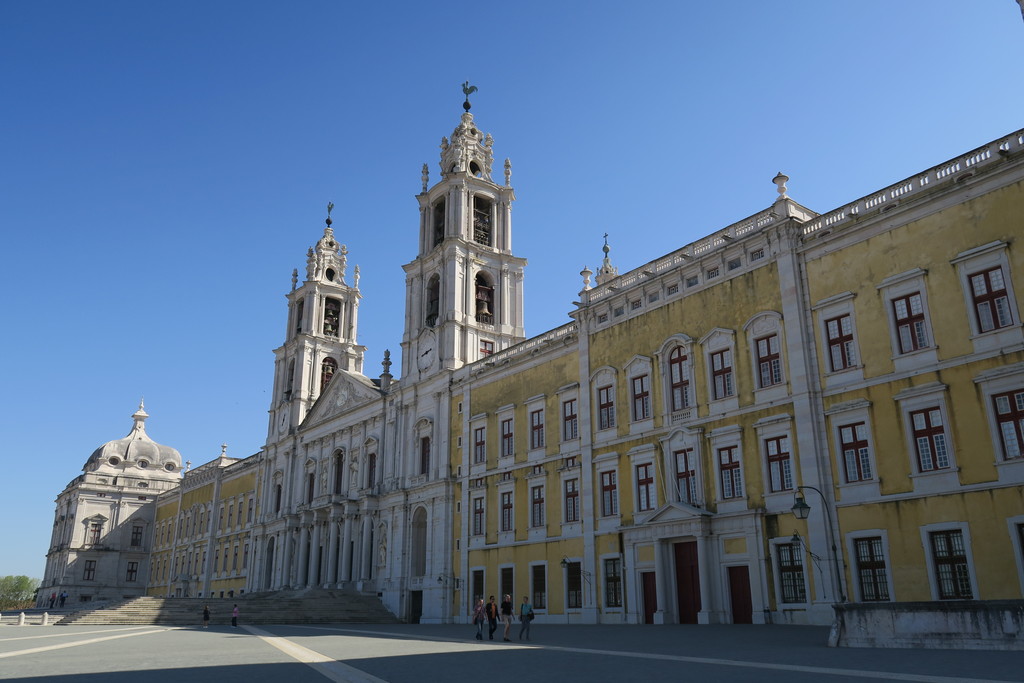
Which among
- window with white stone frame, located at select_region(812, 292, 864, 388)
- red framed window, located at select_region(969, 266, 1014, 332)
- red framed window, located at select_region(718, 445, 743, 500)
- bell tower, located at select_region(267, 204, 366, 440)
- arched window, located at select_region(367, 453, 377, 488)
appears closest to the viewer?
red framed window, located at select_region(969, 266, 1014, 332)

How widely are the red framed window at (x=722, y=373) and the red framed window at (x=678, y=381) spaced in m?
1.27

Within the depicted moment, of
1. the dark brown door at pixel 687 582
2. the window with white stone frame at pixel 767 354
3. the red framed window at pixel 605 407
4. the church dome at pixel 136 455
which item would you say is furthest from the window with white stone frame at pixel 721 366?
the church dome at pixel 136 455

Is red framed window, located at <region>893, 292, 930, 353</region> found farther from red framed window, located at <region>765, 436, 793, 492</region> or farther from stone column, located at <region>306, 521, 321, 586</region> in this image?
stone column, located at <region>306, 521, 321, 586</region>

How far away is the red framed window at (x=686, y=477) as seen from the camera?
3022cm

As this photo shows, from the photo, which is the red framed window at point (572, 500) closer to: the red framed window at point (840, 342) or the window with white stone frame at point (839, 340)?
the window with white stone frame at point (839, 340)

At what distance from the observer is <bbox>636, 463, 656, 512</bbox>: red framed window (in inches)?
1252

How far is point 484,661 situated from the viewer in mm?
16969

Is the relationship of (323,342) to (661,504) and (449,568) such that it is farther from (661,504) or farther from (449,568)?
(661,504)

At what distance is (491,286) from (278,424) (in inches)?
1002

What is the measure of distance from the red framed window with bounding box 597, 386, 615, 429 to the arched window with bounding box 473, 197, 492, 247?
18870mm

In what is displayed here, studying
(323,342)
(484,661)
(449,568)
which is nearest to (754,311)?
(484,661)

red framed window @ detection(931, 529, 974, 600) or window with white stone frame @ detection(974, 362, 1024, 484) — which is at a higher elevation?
window with white stone frame @ detection(974, 362, 1024, 484)

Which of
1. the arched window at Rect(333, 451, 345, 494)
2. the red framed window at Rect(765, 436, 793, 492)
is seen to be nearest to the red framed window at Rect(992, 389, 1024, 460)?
the red framed window at Rect(765, 436, 793, 492)

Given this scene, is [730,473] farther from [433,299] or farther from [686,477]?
[433,299]
